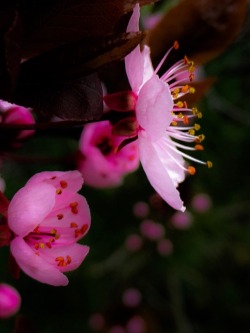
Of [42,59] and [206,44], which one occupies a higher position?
[42,59]

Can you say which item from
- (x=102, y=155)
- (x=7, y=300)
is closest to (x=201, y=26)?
(x=102, y=155)

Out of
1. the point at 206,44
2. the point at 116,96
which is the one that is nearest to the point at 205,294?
the point at 206,44

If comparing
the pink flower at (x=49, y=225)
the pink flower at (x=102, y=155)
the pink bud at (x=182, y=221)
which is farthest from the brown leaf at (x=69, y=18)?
the pink bud at (x=182, y=221)

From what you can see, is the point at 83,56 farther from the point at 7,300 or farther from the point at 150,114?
the point at 7,300

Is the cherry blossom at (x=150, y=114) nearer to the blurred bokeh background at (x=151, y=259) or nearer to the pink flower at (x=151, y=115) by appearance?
the pink flower at (x=151, y=115)

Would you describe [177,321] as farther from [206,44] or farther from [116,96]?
[116,96]

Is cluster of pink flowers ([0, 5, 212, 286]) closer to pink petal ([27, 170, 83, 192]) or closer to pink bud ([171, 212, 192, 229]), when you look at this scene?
pink petal ([27, 170, 83, 192])
